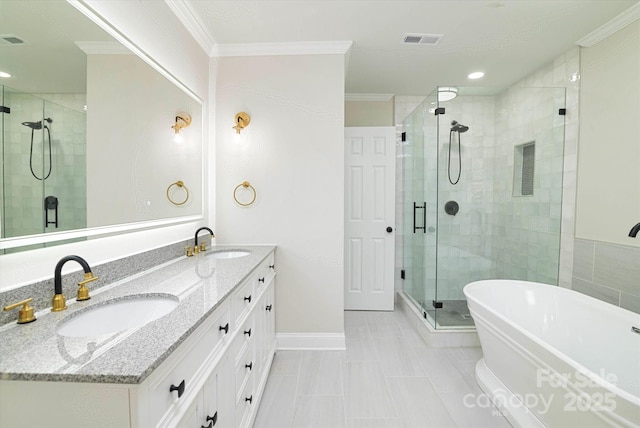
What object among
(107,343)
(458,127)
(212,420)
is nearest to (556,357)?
(212,420)

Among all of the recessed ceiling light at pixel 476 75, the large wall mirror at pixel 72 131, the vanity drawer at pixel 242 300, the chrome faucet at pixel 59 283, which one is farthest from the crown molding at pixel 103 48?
the recessed ceiling light at pixel 476 75

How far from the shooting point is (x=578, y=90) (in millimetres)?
2396

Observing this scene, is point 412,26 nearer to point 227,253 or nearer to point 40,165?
point 227,253

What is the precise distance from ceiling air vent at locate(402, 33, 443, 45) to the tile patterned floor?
2690 millimetres

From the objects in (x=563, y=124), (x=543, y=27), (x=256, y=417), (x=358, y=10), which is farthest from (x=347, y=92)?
(x=256, y=417)

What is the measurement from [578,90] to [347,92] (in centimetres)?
220

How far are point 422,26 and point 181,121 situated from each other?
1.98 meters

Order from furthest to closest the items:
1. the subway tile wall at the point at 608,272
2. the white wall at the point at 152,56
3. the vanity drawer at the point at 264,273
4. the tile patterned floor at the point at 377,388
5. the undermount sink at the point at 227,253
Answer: the undermount sink at the point at 227,253 < the subway tile wall at the point at 608,272 < the vanity drawer at the point at 264,273 < the tile patterned floor at the point at 377,388 < the white wall at the point at 152,56

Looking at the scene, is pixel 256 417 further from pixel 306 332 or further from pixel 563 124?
pixel 563 124

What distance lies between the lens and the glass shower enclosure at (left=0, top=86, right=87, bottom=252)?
942mm

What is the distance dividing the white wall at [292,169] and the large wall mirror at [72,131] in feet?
2.40

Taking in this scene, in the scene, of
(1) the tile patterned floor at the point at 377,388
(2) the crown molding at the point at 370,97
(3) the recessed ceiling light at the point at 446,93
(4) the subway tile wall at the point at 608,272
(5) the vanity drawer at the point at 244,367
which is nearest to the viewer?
(5) the vanity drawer at the point at 244,367

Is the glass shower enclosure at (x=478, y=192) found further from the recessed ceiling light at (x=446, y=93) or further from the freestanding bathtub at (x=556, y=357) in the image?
the freestanding bathtub at (x=556, y=357)

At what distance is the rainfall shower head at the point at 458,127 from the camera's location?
2866 millimetres
